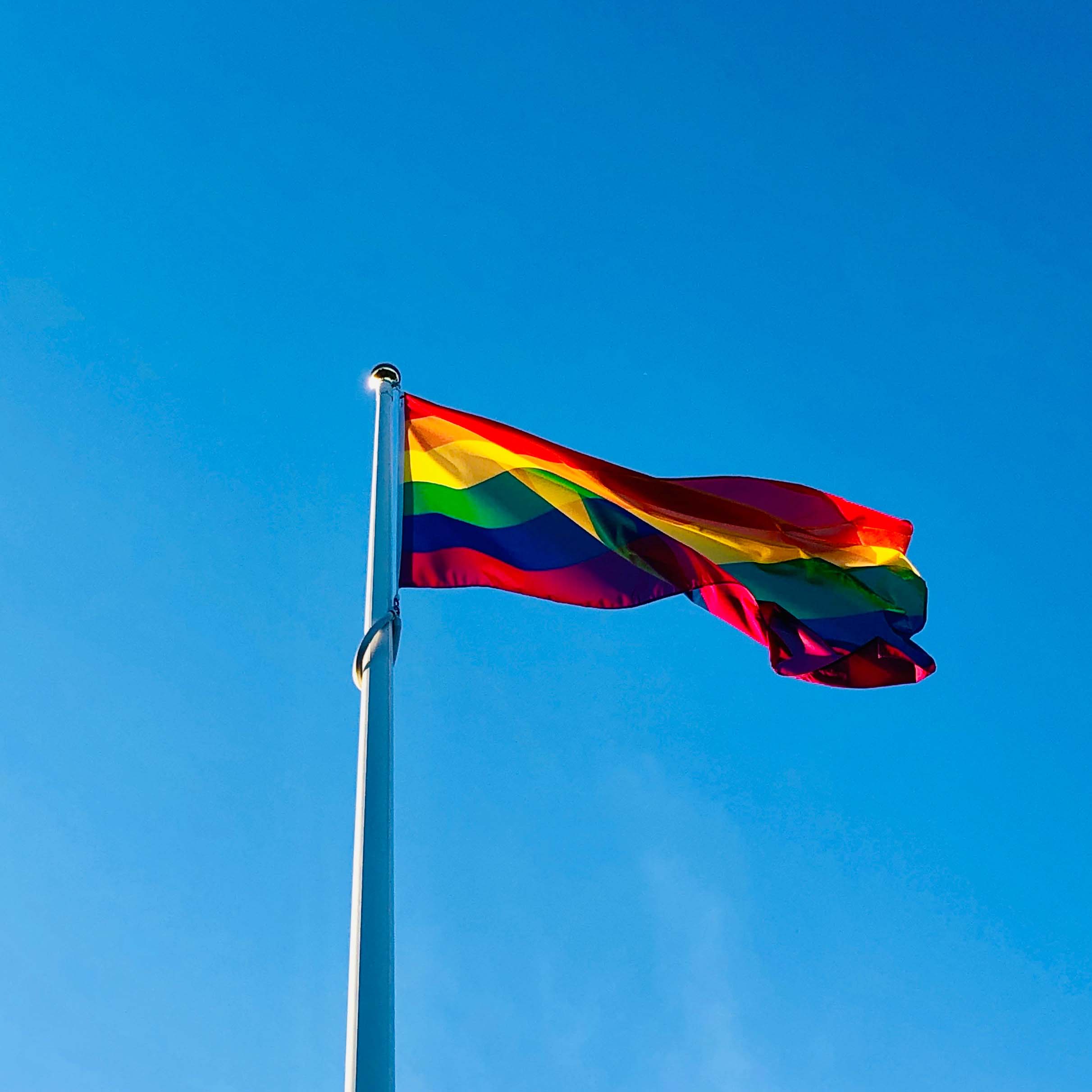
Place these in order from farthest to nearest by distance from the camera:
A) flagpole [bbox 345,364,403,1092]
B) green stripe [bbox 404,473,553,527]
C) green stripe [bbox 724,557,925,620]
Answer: green stripe [bbox 724,557,925,620] < green stripe [bbox 404,473,553,527] < flagpole [bbox 345,364,403,1092]

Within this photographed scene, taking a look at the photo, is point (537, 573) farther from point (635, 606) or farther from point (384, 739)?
point (384, 739)

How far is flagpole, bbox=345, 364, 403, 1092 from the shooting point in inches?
241

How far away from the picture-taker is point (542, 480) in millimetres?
12727

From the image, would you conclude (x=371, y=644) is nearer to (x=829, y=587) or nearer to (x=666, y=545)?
(x=666, y=545)

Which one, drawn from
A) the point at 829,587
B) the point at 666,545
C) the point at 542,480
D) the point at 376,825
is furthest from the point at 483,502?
the point at 376,825

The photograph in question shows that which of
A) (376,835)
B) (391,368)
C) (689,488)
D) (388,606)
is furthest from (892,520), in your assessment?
(376,835)

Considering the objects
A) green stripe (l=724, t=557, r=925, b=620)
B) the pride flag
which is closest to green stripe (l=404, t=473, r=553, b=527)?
the pride flag

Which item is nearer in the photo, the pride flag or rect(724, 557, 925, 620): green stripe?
the pride flag

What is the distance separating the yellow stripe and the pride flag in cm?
1

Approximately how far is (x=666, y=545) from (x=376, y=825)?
623 cm

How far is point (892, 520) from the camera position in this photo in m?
14.8

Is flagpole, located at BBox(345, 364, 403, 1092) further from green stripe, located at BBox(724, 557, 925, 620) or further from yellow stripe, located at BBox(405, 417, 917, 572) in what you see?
green stripe, located at BBox(724, 557, 925, 620)

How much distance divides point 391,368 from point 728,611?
417 centimetres

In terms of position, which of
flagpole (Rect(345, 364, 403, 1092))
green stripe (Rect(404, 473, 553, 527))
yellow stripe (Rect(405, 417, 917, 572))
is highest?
yellow stripe (Rect(405, 417, 917, 572))
